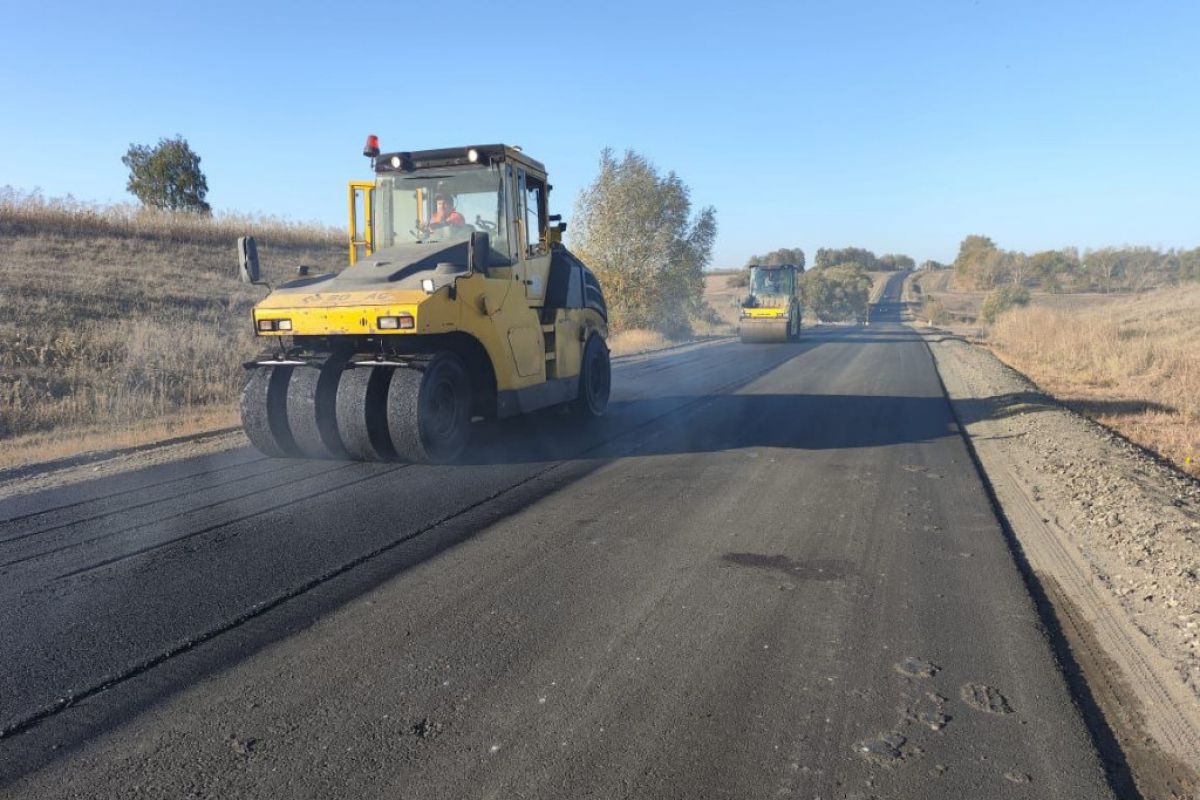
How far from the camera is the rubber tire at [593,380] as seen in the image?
400 inches

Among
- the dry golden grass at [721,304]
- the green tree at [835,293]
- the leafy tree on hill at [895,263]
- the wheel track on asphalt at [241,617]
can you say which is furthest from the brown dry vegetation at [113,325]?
the leafy tree on hill at [895,263]

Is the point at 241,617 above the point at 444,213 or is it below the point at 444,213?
below

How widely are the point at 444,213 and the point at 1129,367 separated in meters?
14.6

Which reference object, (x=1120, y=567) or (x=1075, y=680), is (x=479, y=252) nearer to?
(x=1120, y=567)

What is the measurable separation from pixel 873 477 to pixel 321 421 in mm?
5074

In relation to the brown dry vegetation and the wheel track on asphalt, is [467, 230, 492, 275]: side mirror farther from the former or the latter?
the brown dry vegetation

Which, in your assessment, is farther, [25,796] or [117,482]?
[117,482]

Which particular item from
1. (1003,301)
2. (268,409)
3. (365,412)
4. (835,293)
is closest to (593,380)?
(365,412)

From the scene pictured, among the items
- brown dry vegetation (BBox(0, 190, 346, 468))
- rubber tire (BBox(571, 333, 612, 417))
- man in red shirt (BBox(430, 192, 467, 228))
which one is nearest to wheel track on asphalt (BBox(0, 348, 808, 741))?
rubber tire (BBox(571, 333, 612, 417))

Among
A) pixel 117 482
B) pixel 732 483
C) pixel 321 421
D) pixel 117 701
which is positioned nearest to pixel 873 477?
pixel 732 483

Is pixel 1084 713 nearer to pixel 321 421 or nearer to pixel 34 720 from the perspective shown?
pixel 34 720

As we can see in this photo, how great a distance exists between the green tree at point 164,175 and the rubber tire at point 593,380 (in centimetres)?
2689

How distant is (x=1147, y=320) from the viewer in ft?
80.4

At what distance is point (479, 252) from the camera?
24.3 feet
